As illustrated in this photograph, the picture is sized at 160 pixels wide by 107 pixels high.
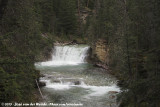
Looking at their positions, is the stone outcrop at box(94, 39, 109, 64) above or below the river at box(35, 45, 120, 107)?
above

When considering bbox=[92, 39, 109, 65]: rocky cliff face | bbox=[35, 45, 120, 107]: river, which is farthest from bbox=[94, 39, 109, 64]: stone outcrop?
bbox=[35, 45, 120, 107]: river

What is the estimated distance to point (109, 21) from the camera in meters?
26.3

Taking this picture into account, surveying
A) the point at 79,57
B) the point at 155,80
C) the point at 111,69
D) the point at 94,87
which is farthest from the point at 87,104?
the point at 79,57

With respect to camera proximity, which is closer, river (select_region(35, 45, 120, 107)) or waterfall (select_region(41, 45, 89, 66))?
river (select_region(35, 45, 120, 107))

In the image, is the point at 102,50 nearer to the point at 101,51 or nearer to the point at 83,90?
the point at 101,51

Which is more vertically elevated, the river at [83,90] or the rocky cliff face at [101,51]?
the rocky cliff face at [101,51]

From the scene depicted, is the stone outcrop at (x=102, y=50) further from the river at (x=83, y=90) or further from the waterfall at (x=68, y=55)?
the waterfall at (x=68, y=55)

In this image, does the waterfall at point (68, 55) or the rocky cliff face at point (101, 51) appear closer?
the rocky cliff face at point (101, 51)

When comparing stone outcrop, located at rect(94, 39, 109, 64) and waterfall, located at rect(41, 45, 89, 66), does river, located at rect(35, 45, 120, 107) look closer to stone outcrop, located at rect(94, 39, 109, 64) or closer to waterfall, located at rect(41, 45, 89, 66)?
stone outcrop, located at rect(94, 39, 109, 64)

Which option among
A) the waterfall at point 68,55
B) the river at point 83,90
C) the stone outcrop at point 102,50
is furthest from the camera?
the waterfall at point 68,55

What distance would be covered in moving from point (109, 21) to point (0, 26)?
20215mm

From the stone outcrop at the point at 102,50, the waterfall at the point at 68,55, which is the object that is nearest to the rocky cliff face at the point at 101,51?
the stone outcrop at the point at 102,50

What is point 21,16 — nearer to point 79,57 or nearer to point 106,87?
point 106,87

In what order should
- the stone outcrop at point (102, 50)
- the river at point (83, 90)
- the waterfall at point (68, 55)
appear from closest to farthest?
the river at point (83, 90), the stone outcrop at point (102, 50), the waterfall at point (68, 55)
